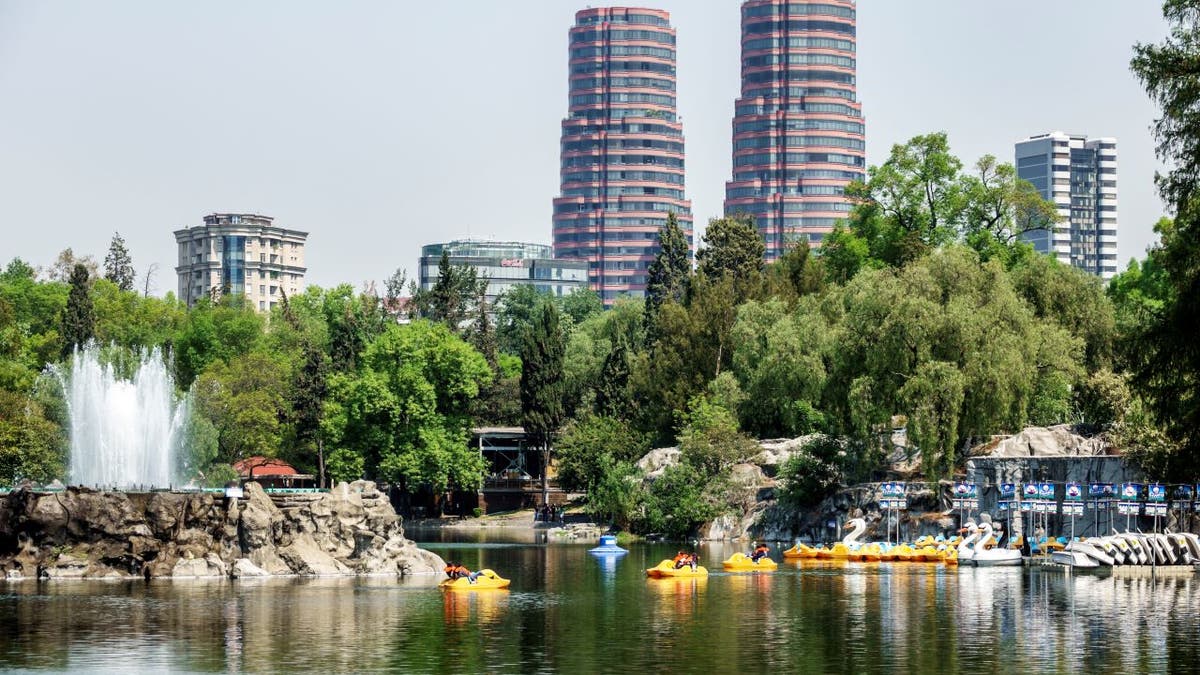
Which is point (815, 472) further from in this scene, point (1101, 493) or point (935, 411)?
point (1101, 493)

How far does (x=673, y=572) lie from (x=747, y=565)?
16.1ft

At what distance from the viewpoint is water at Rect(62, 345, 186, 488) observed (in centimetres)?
8094

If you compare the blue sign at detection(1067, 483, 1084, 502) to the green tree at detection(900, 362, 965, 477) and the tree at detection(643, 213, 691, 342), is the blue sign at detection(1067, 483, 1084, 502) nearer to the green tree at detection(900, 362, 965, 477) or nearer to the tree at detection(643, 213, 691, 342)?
the green tree at detection(900, 362, 965, 477)

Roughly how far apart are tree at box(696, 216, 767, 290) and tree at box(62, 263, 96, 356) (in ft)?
145

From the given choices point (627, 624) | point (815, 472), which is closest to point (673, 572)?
point (627, 624)

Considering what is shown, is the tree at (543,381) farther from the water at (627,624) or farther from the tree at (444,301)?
the water at (627,624)

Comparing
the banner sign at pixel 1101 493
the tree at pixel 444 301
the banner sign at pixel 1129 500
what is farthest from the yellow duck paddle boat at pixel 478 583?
the tree at pixel 444 301

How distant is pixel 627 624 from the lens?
50.3m

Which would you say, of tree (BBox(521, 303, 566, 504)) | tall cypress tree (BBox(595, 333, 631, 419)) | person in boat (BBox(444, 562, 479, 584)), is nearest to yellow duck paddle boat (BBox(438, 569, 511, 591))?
person in boat (BBox(444, 562, 479, 584))

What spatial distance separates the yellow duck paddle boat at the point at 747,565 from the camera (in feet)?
232

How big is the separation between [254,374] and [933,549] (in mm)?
63851

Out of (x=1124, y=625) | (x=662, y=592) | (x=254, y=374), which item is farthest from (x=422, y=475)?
(x=1124, y=625)

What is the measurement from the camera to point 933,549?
75.8 m

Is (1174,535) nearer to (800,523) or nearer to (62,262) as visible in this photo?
(800,523)
